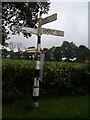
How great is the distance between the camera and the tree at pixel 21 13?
15.9m

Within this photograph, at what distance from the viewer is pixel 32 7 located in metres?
16.2

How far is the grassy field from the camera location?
29.3 feet

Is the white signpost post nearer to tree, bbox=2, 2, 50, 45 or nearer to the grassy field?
the grassy field

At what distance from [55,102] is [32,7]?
687cm

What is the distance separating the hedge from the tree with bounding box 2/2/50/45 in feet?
14.0

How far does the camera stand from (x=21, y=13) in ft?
53.5

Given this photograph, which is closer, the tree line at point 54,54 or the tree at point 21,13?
the tree at point 21,13

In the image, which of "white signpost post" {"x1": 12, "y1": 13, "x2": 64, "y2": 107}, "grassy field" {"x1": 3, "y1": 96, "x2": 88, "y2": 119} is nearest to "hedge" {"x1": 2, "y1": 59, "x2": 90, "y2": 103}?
"grassy field" {"x1": 3, "y1": 96, "x2": 88, "y2": 119}

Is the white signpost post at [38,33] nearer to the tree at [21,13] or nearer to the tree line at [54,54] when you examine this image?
the tree line at [54,54]

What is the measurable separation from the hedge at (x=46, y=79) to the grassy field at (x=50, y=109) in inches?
16.7

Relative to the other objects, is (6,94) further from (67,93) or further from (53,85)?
(67,93)

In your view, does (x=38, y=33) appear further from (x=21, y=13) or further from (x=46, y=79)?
(x=21, y=13)

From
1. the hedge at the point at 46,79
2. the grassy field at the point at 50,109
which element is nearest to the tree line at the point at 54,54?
the hedge at the point at 46,79

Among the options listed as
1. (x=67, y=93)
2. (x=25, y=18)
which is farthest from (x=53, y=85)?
(x=25, y=18)
